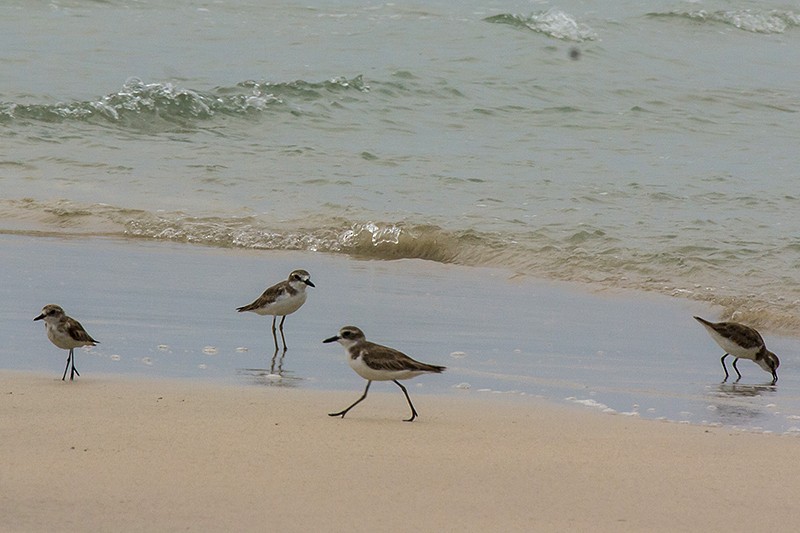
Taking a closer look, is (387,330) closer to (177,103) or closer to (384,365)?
(384,365)

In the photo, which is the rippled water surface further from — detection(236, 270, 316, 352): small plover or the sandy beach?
detection(236, 270, 316, 352): small plover

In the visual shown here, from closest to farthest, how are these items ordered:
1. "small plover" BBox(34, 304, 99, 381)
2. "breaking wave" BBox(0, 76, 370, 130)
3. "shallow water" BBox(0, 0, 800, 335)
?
"small plover" BBox(34, 304, 99, 381) < "shallow water" BBox(0, 0, 800, 335) < "breaking wave" BBox(0, 76, 370, 130)

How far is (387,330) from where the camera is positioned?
29.0 ft

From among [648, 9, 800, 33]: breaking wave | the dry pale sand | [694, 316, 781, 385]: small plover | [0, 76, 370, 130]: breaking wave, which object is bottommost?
[0, 76, 370, 130]: breaking wave

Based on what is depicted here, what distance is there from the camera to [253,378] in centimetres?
729

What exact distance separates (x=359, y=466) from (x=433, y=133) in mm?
12653

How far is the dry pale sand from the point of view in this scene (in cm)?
Answer: 477

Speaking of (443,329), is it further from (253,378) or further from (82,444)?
(82,444)

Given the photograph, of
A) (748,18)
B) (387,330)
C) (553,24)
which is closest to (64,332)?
(387,330)

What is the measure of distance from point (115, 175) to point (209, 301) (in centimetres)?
554

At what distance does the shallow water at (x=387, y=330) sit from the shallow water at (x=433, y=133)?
698 mm

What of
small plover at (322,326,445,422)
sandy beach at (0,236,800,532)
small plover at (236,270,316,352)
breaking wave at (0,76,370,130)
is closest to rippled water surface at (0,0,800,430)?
breaking wave at (0,76,370,130)

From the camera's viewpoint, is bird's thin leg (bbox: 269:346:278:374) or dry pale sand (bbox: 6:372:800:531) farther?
bird's thin leg (bbox: 269:346:278:374)

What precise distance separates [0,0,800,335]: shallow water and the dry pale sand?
3.98 metres
